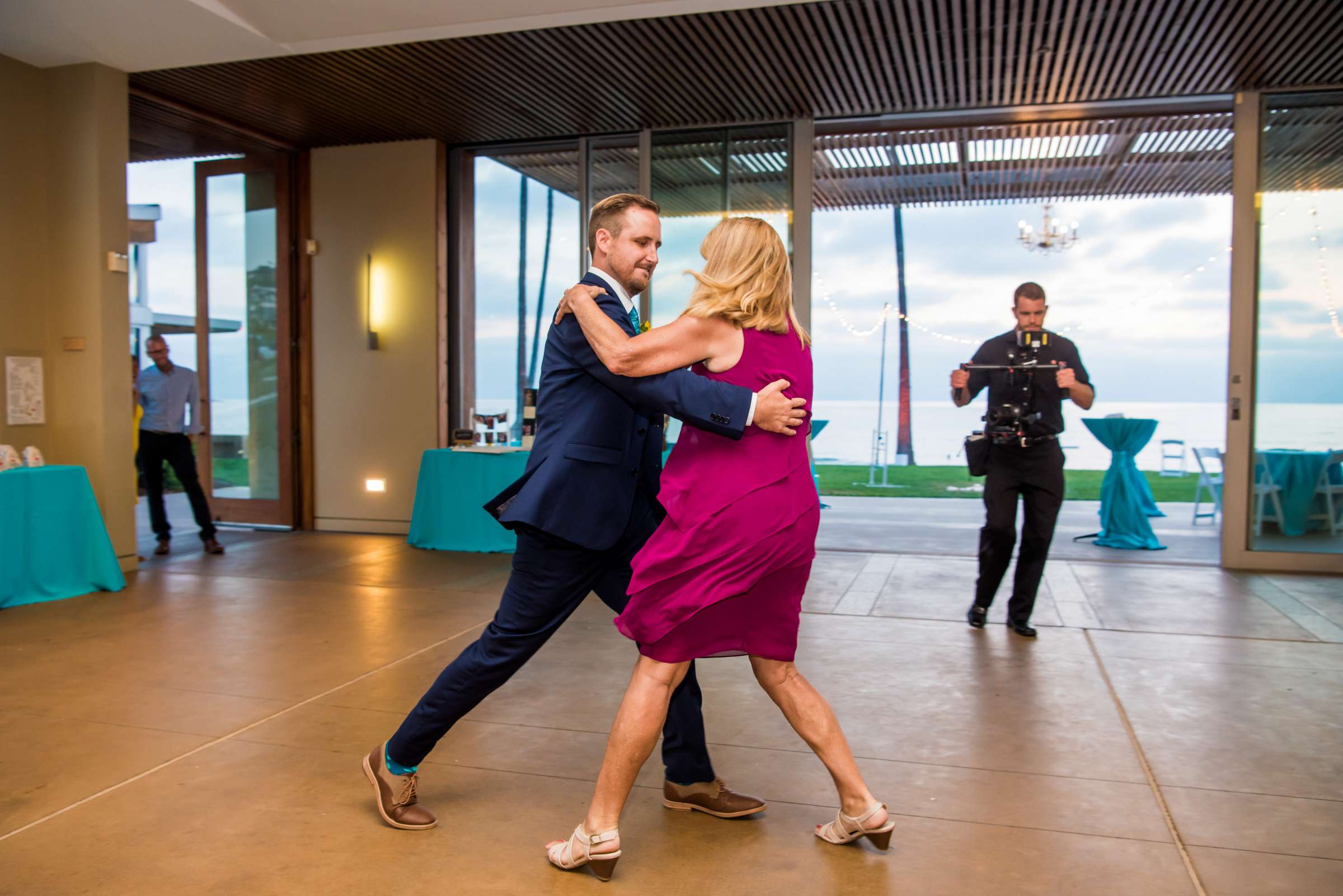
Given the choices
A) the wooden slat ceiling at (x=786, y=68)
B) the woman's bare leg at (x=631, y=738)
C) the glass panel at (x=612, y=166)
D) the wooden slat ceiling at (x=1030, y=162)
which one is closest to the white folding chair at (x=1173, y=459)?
the wooden slat ceiling at (x=1030, y=162)

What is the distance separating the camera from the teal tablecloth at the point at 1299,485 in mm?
6328

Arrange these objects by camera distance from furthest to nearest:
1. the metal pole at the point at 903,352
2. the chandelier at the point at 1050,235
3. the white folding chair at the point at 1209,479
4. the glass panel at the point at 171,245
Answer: the metal pole at the point at 903,352, the chandelier at the point at 1050,235, the white folding chair at the point at 1209,479, the glass panel at the point at 171,245

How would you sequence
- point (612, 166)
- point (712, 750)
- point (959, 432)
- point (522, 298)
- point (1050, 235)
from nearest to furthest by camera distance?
1. point (712, 750)
2. point (612, 166)
3. point (522, 298)
4. point (1050, 235)
5. point (959, 432)

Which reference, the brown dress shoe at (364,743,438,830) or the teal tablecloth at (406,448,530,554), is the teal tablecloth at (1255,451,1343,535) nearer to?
the teal tablecloth at (406,448,530,554)

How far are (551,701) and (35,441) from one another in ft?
14.6

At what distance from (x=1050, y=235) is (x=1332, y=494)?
26.7 feet

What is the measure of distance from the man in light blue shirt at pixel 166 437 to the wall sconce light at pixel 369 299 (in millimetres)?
1485

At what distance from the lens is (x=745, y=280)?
206 cm

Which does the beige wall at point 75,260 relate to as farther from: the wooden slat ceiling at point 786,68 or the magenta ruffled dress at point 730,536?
the magenta ruffled dress at point 730,536

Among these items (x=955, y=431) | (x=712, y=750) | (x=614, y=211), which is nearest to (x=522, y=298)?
(x=712, y=750)

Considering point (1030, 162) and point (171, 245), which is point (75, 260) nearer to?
point (171, 245)

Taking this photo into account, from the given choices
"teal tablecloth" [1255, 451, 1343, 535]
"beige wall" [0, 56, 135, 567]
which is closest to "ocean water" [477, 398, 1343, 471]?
"beige wall" [0, 56, 135, 567]

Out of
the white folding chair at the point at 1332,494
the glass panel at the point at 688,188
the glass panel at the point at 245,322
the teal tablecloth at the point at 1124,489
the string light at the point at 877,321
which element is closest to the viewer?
the white folding chair at the point at 1332,494

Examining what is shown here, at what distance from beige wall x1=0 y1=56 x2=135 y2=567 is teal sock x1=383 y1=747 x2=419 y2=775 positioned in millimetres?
4605
